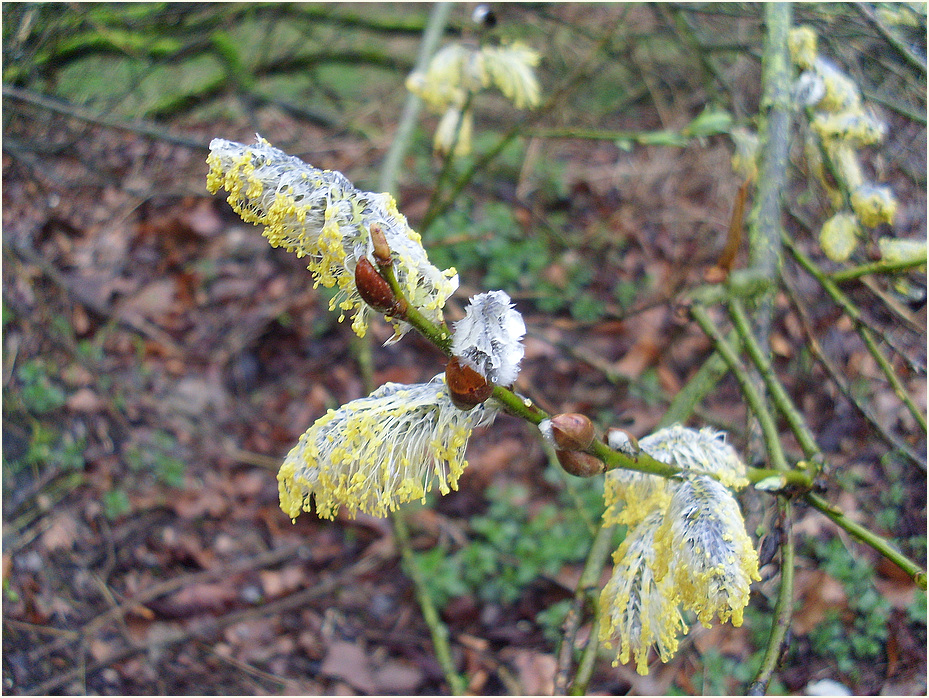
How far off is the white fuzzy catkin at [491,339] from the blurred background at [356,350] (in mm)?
1062

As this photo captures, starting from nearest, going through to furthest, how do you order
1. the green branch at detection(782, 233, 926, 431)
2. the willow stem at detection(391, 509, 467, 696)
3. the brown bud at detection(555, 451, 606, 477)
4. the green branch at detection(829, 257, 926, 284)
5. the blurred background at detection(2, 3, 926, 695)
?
the brown bud at detection(555, 451, 606, 477) → the green branch at detection(829, 257, 926, 284) → the green branch at detection(782, 233, 926, 431) → the willow stem at detection(391, 509, 467, 696) → the blurred background at detection(2, 3, 926, 695)

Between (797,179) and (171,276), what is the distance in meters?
3.54

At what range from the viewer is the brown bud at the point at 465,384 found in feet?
2.82

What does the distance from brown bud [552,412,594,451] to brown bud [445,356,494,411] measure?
0.11 m

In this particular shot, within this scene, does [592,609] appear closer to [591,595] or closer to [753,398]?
[591,595]

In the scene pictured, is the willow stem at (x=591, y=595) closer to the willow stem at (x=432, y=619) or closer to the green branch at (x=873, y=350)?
the willow stem at (x=432, y=619)

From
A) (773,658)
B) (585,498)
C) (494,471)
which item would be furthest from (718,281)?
(494,471)

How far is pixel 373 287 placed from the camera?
2.73 feet

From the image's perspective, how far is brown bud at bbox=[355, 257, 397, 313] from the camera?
827 mm

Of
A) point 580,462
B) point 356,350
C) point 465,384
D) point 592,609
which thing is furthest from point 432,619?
point 465,384

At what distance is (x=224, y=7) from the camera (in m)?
3.80

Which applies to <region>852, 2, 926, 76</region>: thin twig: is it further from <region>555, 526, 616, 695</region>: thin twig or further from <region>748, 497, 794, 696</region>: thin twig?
<region>555, 526, 616, 695</region>: thin twig

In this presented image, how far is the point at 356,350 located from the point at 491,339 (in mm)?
2221

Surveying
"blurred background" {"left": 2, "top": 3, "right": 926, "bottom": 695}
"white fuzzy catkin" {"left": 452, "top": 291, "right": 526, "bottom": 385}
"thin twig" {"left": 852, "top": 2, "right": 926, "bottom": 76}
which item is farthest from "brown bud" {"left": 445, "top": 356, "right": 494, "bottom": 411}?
"thin twig" {"left": 852, "top": 2, "right": 926, "bottom": 76}
